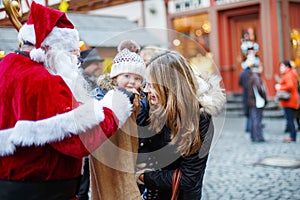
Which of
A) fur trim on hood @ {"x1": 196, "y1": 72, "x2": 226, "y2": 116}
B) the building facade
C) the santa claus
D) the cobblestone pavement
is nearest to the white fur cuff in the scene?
the santa claus

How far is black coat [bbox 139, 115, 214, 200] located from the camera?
2.56 meters

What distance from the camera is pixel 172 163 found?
264 centimetres

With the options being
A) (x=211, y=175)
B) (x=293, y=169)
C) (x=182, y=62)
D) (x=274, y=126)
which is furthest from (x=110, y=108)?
(x=274, y=126)

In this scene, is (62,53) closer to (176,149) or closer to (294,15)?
(176,149)

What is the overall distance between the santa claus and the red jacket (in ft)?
24.1

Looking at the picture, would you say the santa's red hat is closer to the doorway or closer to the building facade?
the building facade

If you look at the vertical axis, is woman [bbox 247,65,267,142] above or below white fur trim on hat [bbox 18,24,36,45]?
below

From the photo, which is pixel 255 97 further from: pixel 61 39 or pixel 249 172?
pixel 61 39

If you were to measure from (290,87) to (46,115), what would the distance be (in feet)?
25.4

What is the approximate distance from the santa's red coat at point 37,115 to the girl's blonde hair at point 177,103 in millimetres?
402

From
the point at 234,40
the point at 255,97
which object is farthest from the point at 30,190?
the point at 234,40

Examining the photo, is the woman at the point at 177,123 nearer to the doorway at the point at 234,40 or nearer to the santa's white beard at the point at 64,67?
the santa's white beard at the point at 64,67

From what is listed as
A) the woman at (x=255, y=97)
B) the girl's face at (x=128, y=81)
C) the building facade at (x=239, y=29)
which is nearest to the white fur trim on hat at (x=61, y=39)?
the girl's face at (x=128, y=81)

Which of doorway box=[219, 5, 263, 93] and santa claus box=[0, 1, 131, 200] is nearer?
santa claus box=[0, 1, 131, 200]
